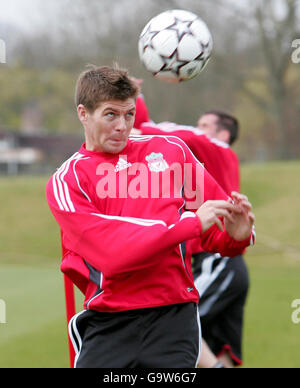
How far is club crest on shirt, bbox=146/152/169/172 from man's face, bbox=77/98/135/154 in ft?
0.50

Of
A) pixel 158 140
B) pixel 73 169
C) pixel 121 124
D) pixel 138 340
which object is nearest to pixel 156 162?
pixel 158 140

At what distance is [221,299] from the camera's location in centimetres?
507

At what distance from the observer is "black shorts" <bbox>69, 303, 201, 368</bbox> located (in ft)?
9.40

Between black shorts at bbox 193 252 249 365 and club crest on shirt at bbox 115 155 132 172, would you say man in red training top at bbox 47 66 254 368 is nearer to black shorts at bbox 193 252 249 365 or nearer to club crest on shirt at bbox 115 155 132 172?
club crest on shirt at bbox 115 155 132 172

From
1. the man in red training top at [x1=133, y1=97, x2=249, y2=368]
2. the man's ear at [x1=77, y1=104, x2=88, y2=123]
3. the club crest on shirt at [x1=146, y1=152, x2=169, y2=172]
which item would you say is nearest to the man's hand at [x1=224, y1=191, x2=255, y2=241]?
the club crest on shirt at [x1=146, y1=152, x2=169, y2=172]

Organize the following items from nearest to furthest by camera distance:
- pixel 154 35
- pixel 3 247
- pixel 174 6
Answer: pixel 154 35 → pixel 3 247 → pixel 174 6

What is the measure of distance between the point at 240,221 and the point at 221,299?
2.31 m

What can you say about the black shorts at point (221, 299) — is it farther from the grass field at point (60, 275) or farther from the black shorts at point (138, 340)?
the black shorts at point (138, 340)

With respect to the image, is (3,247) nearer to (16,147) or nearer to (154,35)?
(154,35)

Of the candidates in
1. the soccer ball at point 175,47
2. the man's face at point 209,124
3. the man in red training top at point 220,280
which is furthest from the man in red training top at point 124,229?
the man's face at point 209,124

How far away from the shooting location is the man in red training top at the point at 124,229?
2.79 metres

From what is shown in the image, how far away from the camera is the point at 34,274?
10664 millimetres
